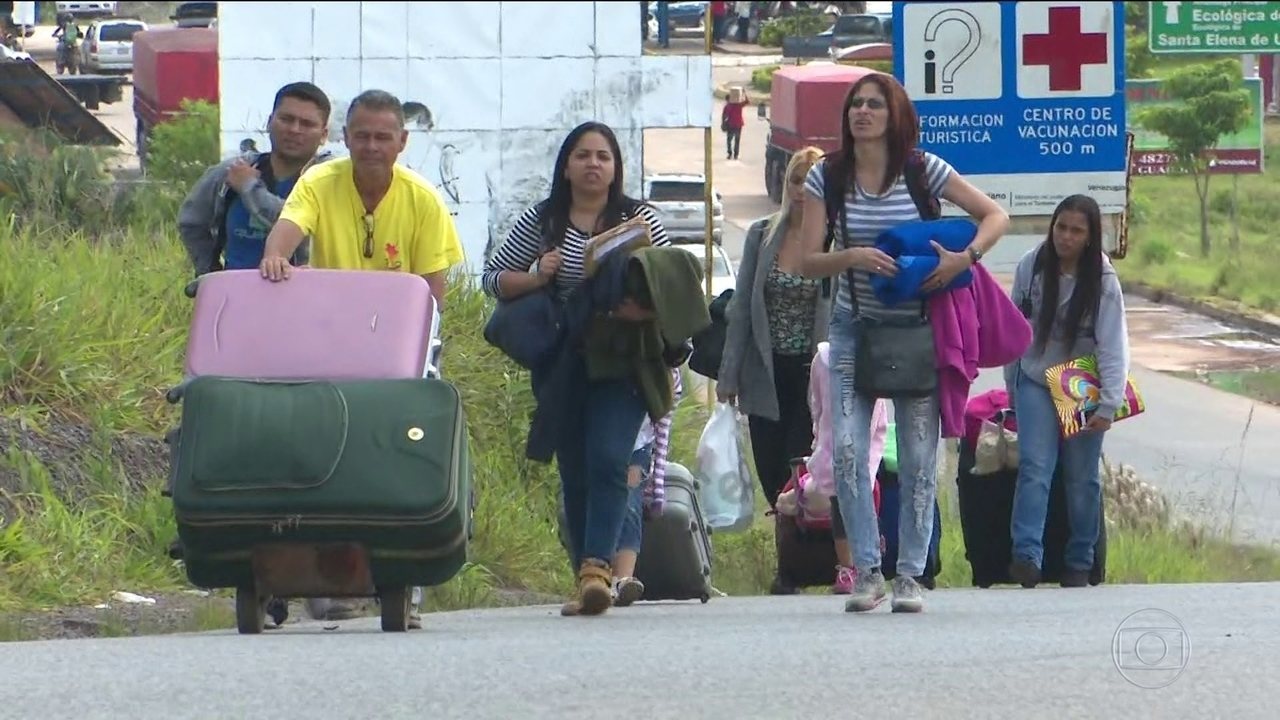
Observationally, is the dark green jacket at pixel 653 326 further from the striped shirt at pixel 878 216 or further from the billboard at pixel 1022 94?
the billboard at pixel 1022 94

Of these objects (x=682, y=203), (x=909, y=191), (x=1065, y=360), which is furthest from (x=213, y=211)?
(x=682, y=203)

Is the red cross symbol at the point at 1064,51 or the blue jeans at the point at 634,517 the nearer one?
the blue jeans at the point at 634,517

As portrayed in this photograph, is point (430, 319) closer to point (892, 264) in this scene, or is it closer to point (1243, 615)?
point (892, 264)

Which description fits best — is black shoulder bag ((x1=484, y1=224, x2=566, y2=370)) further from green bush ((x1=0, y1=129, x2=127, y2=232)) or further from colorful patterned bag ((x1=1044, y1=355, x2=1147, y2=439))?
green bush ((x1=0, y1=129, x2=127, y2=232))

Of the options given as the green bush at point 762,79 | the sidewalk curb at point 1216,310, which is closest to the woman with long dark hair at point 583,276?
the sidewalk curb at point 1216,310

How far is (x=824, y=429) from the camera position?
8.56 metres

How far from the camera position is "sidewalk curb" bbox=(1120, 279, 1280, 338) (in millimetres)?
30391

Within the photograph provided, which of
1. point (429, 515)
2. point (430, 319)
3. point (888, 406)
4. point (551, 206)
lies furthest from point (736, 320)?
point (429, 515)

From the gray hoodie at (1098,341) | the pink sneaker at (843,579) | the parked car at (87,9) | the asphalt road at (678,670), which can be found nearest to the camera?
the asphalt road at (678,670)

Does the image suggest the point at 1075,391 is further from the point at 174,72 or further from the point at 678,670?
the point at 174,72

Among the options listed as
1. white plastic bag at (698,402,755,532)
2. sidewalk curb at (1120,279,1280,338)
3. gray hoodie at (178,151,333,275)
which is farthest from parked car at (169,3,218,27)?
gray hoodie at (178,151,333,275)

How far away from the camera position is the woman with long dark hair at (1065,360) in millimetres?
9188

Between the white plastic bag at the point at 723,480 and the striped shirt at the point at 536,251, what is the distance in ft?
6.07

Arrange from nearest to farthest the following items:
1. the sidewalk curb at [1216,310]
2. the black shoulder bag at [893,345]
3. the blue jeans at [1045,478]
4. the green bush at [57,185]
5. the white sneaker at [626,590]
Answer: the black shoulder bag at [893,345]
the white sneaker at [626,590]
the blue jeans at [1045,478]
the green bush at [57,185]
the sidewalk curb at [1216,310]
